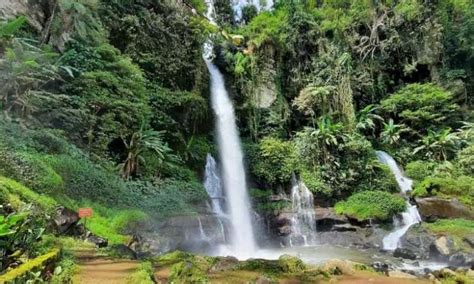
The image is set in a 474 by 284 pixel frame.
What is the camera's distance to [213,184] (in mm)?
17500

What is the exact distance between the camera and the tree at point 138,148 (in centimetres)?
1392

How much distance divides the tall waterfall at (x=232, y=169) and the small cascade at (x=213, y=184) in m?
0.35

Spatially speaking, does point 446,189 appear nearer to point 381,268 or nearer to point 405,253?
point 405,253

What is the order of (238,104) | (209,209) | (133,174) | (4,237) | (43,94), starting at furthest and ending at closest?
1. (238,104)
2. (209,209)
3. (133,174)
4. (43,94)
5. (4,237)

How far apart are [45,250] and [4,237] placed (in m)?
0.97

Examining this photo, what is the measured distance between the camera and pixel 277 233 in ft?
53.5

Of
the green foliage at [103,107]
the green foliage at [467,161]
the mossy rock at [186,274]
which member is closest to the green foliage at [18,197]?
the mossy rock at [186,274]

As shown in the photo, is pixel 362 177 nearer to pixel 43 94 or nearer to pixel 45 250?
pixel 43 94

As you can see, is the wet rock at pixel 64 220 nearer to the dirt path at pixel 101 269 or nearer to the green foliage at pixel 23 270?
the dirt path at pixel 101 269

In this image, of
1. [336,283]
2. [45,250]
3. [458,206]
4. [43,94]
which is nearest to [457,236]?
[458,206]

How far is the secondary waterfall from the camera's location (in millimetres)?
14332

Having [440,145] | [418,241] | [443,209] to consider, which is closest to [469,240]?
[418,241]

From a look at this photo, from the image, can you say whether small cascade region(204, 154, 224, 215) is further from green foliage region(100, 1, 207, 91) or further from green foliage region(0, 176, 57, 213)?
green foliage region(0, 176, 57, 213)

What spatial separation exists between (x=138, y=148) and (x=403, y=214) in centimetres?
1150
